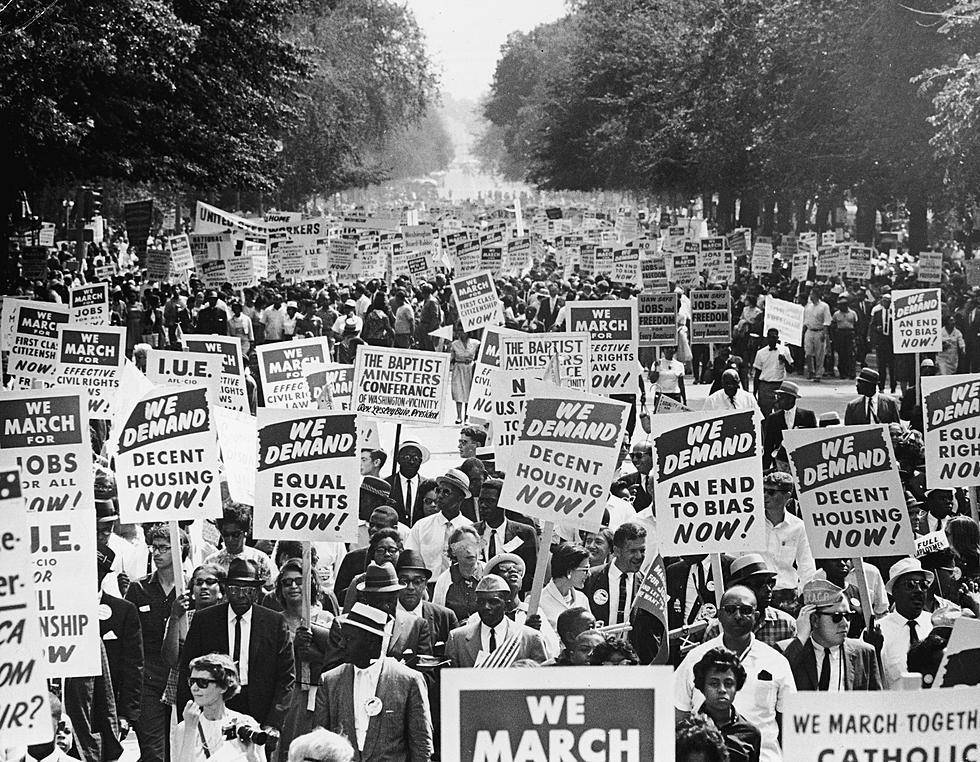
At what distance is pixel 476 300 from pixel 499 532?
10566 millimetres

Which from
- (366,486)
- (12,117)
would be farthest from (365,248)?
(366,486)

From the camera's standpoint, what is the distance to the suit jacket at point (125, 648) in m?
9.49

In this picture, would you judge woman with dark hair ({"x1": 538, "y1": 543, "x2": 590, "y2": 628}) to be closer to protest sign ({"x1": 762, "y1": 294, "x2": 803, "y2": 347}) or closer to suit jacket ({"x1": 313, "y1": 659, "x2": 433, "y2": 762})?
suit jacket ({"x1": 313, "y1": 659, "x2": 433, "y2": 762})

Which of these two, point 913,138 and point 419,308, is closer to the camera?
point 419,308

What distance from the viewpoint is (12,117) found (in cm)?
2914

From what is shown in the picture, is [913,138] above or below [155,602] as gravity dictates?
above

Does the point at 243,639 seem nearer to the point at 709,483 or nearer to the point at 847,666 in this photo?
the point at 709,483

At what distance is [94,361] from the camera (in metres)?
15.3

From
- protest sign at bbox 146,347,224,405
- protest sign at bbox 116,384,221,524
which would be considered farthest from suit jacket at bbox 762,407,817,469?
protest sign at bbox 116,384,221,524

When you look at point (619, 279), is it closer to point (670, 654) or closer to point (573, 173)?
point (670, 654)

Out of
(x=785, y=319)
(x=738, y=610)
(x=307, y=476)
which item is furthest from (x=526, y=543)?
(x=785, y=319)

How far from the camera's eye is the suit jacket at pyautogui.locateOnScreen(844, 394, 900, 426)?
16.9 metres

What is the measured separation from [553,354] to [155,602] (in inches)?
267

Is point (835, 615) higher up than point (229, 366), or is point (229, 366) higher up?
point (229, 366)
